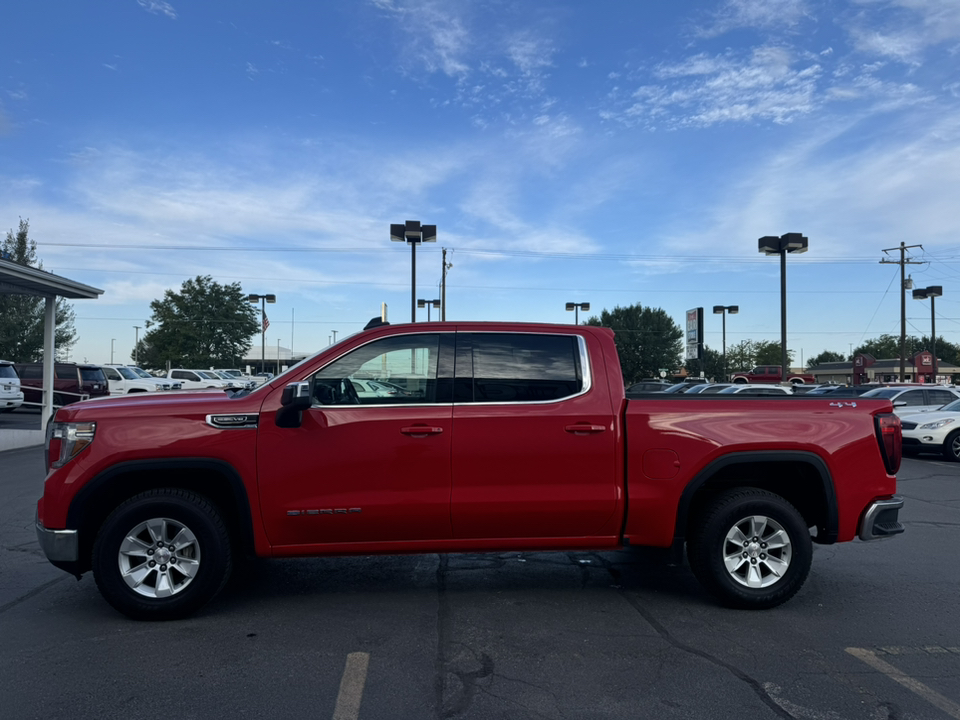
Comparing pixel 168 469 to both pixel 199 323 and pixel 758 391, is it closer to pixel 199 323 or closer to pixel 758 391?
pixel 758 391

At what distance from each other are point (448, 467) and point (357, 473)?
0.59m

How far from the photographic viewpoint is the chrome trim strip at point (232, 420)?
16.2 ft

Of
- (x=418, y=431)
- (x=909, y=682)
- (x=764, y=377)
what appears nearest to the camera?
(x=909, y=682)

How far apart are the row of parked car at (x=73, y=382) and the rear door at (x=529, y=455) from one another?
10.9 metres

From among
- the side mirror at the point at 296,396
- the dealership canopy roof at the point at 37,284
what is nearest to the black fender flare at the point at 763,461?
the side mirror at the point at 296,396

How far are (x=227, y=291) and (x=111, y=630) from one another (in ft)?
200

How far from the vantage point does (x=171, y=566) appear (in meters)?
4.96

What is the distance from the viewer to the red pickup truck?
4926mm

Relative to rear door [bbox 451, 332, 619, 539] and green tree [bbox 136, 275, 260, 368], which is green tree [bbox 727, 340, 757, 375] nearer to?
green tree [bbox 136, 275, 260, 368]

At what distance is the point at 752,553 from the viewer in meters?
5.29

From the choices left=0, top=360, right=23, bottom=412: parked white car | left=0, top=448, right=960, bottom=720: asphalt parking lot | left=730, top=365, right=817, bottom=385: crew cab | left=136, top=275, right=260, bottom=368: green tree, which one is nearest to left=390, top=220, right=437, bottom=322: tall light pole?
left=0, top=360, right=23, bottom=412: parked white car

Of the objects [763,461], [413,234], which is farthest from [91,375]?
[763,461]

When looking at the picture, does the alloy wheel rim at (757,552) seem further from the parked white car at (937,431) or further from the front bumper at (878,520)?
the parked white car at (937,431)

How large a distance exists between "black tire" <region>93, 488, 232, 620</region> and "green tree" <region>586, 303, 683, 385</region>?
6062 centimetres
